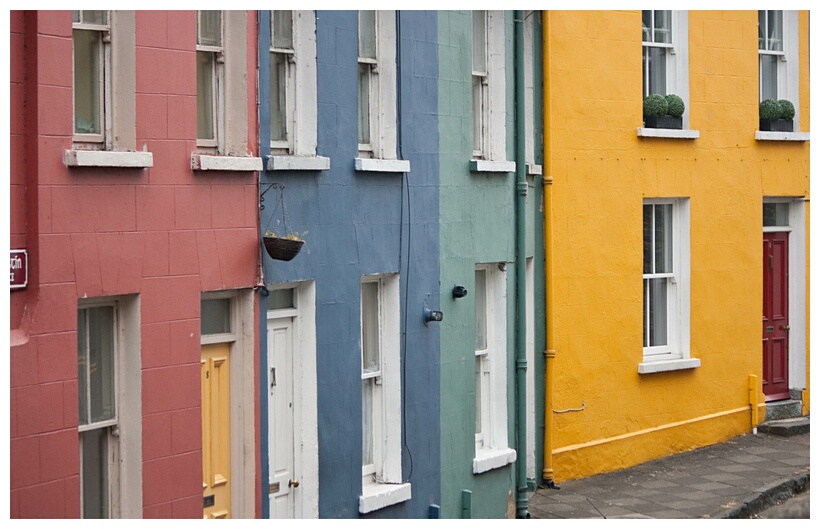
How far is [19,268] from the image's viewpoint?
8797 millimetres

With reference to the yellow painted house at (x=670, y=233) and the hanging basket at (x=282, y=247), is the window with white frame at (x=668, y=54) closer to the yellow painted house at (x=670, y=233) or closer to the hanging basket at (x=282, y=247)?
the yellow painted house at (x=670, y=233)

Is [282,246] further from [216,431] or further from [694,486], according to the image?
[694,486]

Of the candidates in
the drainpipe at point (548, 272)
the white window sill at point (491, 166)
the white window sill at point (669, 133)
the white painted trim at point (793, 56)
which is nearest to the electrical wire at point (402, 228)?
the white window sill at point (491, 166)

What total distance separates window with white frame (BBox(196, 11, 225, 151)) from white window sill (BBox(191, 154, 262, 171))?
0.26 metres

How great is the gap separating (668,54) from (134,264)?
10.0 meters

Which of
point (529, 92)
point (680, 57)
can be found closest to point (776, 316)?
point (680, 57)


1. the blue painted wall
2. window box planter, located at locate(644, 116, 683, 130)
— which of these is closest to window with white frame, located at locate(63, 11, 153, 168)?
the blue painted wall

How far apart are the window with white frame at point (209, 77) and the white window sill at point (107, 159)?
867 millimetres

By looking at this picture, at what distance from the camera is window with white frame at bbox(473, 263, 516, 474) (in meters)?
13.8

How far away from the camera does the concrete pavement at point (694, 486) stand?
14.3 metres

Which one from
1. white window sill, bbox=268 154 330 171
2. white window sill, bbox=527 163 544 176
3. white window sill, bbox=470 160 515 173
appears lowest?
white window sill, bbox=268 154 330 171

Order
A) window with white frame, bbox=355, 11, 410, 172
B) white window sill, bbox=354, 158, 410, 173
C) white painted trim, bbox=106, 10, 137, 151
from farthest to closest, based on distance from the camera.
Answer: window with white frame, bbox=355, 11, 410, 172, white window sill, bbox=354, 158, 410, 173, white painted trim, bbox=106, 10, 137, 151

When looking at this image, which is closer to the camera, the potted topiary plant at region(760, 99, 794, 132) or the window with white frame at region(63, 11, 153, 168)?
the window with white frame at region(63, 11, 153, 168)

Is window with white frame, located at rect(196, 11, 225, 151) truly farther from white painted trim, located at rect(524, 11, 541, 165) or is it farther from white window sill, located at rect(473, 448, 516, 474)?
white painted trim, located at rect(524, 11, 541, 165)
